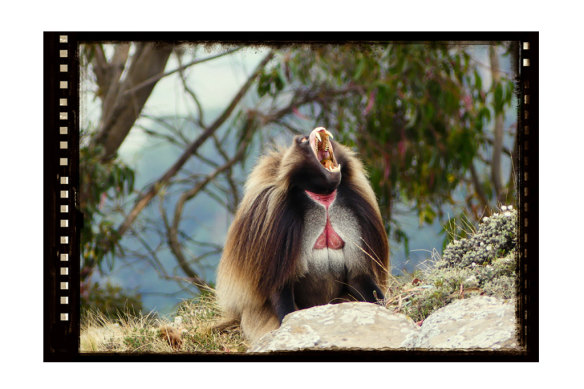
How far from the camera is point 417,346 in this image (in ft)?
13.3

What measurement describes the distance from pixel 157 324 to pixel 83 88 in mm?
1153

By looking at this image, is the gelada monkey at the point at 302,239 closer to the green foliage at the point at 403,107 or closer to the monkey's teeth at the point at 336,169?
the monkey's teeth at the point at 336,169

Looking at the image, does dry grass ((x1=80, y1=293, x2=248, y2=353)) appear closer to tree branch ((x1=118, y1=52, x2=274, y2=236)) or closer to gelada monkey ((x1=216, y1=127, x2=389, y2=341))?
gelada monkey ((x1=216, y1=127, x2=389, y2=341))

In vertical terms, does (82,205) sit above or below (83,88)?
below

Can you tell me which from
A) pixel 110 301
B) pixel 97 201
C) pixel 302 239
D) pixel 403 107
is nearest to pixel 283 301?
pixel 302 239

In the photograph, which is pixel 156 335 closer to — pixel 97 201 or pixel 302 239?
pixel 97 201

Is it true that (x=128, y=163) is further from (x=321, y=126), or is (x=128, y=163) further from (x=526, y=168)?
(x=526, y=168)

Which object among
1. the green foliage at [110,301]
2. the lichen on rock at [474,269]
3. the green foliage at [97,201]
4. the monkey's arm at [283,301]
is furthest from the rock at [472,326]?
the green foliage at [97,201]

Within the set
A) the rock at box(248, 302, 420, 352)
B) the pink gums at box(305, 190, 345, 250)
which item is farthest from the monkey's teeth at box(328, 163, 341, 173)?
the rock at box(248, 302, 420, 352)

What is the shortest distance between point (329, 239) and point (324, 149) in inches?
16.4

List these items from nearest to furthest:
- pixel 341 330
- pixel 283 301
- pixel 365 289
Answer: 1. pixel 341 330
2. pixel 283 301
3. pixel 365 289

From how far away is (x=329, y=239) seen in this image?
420 centimetres

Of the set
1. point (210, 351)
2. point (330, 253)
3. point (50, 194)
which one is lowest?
point (210, 351)

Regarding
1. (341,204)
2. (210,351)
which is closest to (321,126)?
(341,204)
